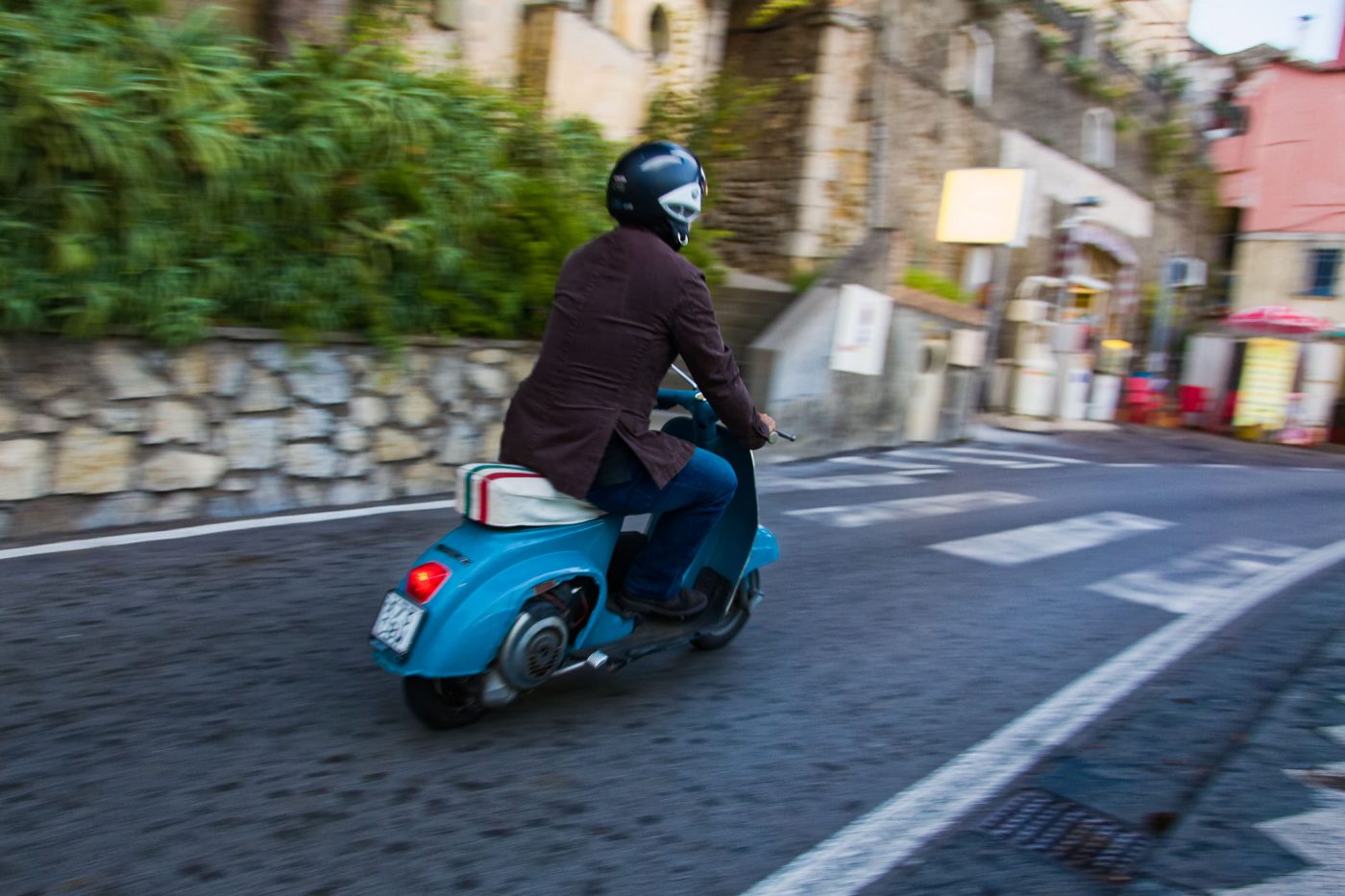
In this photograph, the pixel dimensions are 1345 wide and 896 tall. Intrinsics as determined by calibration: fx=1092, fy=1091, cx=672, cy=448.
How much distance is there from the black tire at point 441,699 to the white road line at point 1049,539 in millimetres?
3950

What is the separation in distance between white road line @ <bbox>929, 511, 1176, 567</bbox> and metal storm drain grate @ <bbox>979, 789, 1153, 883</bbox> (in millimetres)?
3348

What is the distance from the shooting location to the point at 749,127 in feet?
50.5

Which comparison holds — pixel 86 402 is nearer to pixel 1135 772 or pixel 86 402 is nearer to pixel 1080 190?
pixel 1135 772

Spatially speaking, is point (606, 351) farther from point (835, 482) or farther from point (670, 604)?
point (835, 482)

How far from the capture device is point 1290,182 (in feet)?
90.4

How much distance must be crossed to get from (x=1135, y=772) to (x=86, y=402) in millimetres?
4868

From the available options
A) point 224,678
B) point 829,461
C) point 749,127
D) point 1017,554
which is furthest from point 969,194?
point 224,678

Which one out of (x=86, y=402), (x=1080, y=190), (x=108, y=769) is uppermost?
(x=1080, y=190)

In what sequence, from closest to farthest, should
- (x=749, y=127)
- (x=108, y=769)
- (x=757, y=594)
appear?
(x=108, y=769), (x=757, y=594), (x=749, y=127)

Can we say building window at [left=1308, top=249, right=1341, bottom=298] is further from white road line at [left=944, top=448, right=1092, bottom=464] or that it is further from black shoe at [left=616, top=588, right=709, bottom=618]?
black shoe at [left=616, top=588, right=709, bottom=618]

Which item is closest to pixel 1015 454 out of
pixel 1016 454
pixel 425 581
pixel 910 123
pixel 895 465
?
pixel 1016 454

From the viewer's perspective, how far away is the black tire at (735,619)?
4371 millimetres

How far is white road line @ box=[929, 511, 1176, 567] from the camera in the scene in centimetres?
670

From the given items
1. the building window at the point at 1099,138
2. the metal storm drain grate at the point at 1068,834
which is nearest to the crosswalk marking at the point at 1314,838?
the metal storm drain grate at the point at 1068,834
